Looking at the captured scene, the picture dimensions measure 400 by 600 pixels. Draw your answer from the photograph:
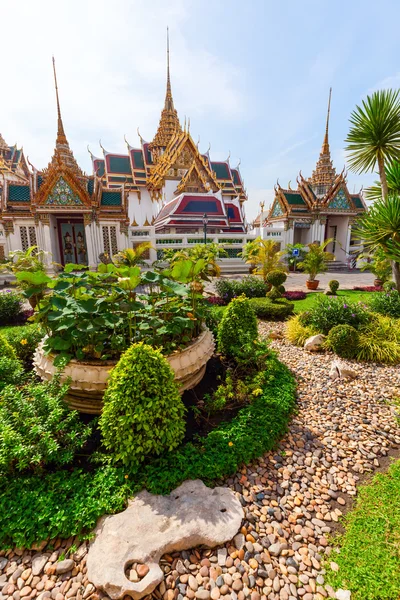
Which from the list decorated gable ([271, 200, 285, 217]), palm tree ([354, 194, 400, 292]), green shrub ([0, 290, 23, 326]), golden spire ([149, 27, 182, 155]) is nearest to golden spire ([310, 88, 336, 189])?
decorated gable ([271, 200, 285, 217])

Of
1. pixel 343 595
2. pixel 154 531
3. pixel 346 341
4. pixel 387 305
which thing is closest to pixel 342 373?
pixel 346 341

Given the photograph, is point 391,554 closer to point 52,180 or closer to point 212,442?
point 212,442

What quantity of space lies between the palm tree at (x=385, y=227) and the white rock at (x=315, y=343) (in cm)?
206

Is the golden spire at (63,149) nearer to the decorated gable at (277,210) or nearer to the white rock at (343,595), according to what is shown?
the decorated gable at (277,210)

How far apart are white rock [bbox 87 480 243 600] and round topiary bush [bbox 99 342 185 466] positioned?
1.21 ft

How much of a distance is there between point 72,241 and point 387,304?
19.8 metres

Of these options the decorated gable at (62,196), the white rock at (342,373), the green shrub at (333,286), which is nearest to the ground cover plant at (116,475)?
the white rock at (342,373)

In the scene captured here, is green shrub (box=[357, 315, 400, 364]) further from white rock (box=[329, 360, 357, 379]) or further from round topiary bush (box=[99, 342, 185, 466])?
round topiary bush (box=[99, 342, 185, 466])

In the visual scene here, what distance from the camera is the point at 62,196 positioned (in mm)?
17797

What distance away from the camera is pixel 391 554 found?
1922 millimetres

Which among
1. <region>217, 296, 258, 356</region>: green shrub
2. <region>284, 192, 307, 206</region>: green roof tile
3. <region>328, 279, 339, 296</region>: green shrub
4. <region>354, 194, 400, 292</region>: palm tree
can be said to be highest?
<region>284, 192, 307, 206</region>: green roof tile

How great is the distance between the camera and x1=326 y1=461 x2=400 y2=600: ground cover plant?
1.77 metres

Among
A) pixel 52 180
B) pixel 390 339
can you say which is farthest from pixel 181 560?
pixel 52 180

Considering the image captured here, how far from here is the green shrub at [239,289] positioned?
33.6ft
